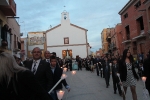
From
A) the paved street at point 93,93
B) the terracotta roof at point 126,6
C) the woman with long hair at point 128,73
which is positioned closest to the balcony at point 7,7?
the paved street at point 93,93

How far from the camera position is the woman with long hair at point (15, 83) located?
1.90m

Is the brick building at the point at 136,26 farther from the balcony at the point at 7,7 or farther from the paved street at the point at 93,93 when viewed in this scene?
the balcony at the point at 7,7

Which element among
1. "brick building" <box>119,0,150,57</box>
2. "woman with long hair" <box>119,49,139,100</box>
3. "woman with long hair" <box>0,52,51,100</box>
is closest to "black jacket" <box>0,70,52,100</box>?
"woman with long hair" <box>0,52,51,100</box>

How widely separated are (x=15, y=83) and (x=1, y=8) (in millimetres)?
14906

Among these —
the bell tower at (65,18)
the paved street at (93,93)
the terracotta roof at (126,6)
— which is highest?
the bell tower at (65,18)

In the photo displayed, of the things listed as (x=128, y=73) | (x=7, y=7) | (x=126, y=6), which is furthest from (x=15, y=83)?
(x=126, y=6)

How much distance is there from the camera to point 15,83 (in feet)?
6.29

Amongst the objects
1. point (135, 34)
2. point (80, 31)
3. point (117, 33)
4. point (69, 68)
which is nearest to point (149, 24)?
point (135, 34)

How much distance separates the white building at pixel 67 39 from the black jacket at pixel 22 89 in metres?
49.1

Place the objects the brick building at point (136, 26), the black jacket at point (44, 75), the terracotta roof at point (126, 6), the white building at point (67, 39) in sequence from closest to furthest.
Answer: the black jacket at point (44, 75)
the brick building at point (136, 26)
the terracotta roof at point (126, 6)
the white building at point (67, 39)

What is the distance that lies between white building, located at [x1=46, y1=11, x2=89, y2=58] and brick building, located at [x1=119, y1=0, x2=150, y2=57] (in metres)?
19.5

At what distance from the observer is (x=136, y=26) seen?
2802 centimetres

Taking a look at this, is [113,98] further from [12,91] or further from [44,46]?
[44,46]

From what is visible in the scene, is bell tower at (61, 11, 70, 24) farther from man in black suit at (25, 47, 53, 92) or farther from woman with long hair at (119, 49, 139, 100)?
man in black suit at (25, 47, 53, 92)
